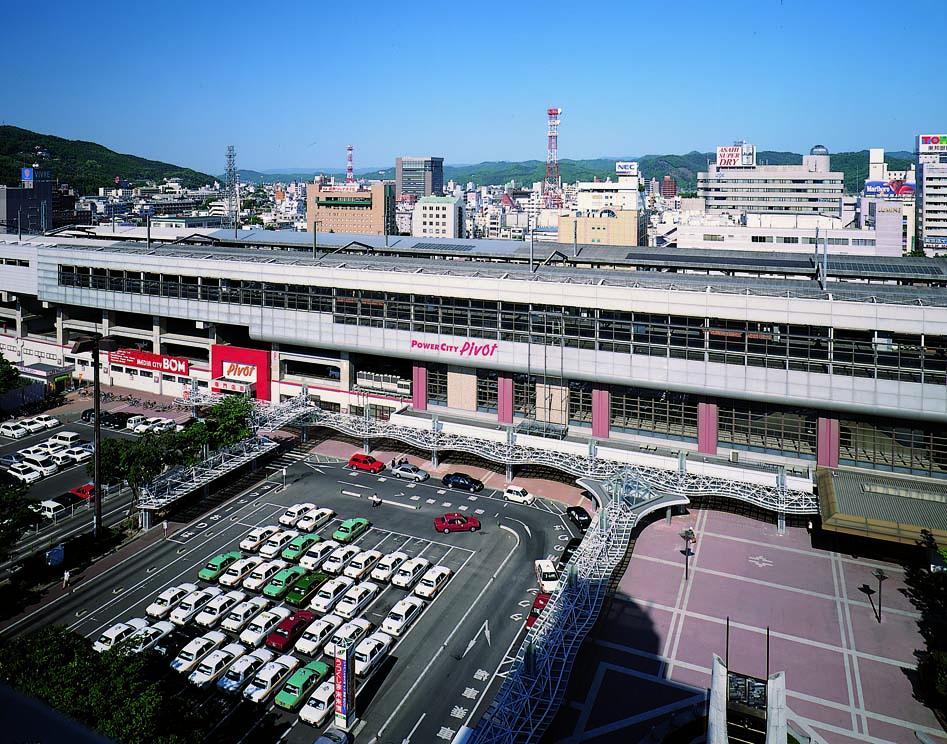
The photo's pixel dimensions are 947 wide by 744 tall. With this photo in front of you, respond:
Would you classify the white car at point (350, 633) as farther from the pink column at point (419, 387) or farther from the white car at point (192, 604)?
the pink column at point (419, 387)

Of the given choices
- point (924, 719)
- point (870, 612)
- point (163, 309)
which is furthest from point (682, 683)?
point (163, 309)

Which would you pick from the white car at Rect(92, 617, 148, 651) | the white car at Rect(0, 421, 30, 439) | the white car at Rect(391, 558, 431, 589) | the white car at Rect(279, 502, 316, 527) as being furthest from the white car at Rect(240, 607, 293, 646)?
the white car at Rect(0, 421, 30, 439)

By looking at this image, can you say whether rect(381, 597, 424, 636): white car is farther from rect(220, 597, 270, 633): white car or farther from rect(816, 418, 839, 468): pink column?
rect(816, 418, 839, 468): pink column

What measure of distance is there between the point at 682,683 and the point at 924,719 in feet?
16.8

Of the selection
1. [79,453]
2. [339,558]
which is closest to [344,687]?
[339,558]

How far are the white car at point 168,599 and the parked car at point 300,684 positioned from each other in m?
4.78

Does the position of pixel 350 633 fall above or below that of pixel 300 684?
above

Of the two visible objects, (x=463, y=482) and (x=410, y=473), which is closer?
(x=463, y=482)

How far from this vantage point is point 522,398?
32.7 metres

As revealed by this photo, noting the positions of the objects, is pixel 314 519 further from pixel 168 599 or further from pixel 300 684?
pixel 300 684

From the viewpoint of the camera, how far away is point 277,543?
79.7ft

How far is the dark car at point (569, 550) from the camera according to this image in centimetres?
2364

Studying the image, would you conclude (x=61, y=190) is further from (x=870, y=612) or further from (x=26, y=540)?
(x=870, y=612)

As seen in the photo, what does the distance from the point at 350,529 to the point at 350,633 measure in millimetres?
6023
